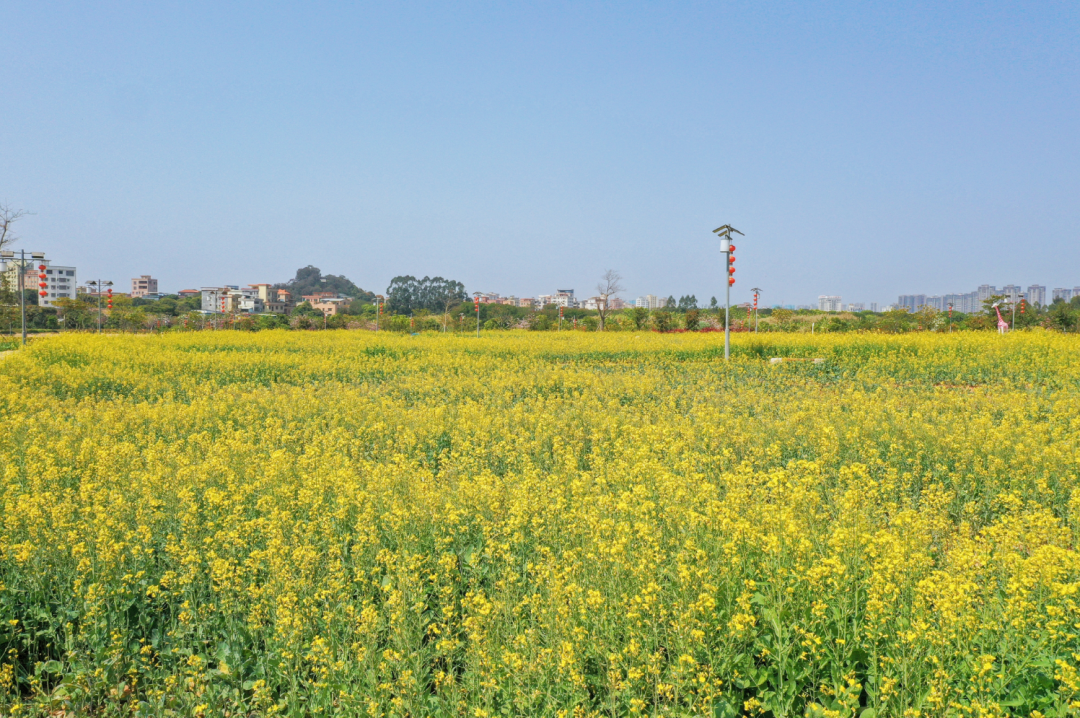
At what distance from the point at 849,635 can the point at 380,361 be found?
18022 millimetres

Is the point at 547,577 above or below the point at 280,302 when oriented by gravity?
below

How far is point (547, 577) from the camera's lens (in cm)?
366

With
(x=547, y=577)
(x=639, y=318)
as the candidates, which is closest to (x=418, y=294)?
(x=639, y=318)

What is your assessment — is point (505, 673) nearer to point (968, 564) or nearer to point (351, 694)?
point (351, 694)

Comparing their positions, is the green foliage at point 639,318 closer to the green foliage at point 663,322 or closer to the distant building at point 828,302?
the green foliage at point 663,322

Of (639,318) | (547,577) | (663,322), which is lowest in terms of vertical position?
(547,577)

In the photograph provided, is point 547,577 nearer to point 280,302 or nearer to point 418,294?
point 418,294

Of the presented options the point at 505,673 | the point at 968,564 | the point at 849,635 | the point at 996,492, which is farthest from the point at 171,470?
the point at 996,492

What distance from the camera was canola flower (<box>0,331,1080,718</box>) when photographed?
9.43 ft

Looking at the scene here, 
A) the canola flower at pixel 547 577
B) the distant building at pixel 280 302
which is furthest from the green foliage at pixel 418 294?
the canola flower at pixel 547 577

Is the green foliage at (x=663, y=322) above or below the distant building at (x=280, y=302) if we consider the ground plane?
below

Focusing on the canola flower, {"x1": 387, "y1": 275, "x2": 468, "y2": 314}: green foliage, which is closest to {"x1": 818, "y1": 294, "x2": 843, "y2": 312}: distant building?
{"x1": 387, "y1": 275, "x2": 468, "y2": 314}: green foliage

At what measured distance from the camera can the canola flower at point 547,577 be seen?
9.43ft

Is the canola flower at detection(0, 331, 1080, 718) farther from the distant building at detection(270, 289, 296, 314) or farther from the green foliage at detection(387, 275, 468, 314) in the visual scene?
the distant building at detection(270, 289, 296, 314)
